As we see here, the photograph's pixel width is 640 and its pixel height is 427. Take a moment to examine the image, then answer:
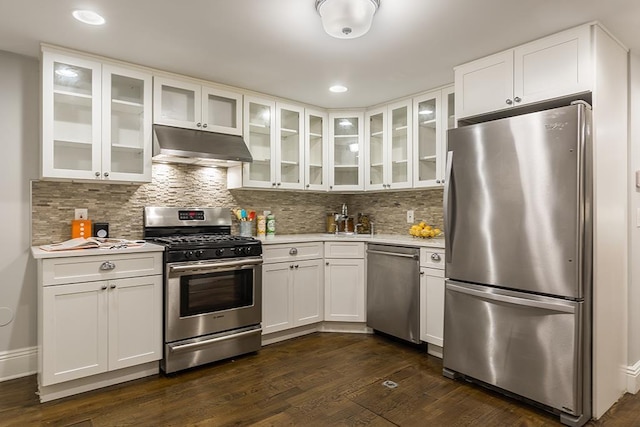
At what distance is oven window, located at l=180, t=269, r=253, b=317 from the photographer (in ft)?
9.46

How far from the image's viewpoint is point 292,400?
2453 millimetres

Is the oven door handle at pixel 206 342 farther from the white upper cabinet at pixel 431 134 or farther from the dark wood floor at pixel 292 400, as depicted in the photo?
the white upper cabinet at pixel 431 134

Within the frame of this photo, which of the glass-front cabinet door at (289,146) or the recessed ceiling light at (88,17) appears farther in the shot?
the glass-front cabinet door at (289,146)

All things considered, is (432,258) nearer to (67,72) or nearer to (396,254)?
(396,254)

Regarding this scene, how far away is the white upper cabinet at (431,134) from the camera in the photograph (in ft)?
11.3

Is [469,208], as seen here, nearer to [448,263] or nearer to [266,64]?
[448,263]

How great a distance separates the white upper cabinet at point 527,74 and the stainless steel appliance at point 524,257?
0.25 meters

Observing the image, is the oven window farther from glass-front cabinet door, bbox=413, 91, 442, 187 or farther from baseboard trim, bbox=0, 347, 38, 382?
glass-front cabinet door, bbox=413, 91, 442, 187

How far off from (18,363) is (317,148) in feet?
10.3

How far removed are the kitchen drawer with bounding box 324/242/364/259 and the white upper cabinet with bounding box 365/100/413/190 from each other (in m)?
0.71

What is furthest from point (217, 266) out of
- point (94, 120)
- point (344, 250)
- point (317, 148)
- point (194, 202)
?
point (317, 148)

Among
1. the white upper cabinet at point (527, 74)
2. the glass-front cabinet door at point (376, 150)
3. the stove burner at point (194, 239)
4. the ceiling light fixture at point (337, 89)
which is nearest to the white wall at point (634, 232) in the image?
the white upper cabinet at point (527, 74)

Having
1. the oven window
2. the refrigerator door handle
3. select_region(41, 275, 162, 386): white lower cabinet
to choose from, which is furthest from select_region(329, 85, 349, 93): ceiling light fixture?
select_region(41, 275, 162, 386): white lower cabinet

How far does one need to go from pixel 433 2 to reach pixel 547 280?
66.7 inches
